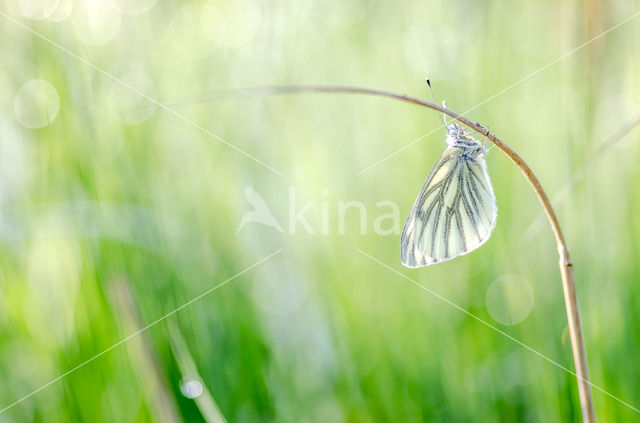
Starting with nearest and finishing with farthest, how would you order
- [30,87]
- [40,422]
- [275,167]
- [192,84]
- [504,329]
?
[40,422] < [504,329] < [30,87] < [275,167] < [192,84]

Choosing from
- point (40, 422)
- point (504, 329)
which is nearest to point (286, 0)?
point (504, 329)

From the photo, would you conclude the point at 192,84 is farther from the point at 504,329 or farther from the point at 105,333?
the point at 504,329

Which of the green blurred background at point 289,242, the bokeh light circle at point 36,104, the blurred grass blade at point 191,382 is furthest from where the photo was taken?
the bokeh light circle at point 36,104

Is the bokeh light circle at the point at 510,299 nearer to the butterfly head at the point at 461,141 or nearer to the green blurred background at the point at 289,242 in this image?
the green blurred background at the point at 289,242

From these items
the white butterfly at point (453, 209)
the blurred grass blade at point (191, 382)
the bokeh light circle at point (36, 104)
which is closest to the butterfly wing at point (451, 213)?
the white butterfly at point (453, 209)

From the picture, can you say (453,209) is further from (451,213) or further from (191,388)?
(191,388)

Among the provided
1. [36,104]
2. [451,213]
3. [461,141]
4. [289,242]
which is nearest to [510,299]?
[451,213]
